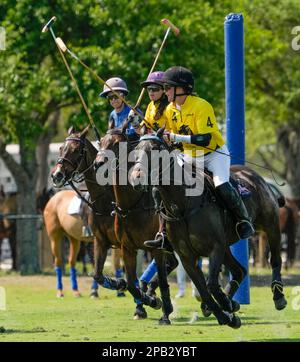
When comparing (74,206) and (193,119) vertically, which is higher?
(193,119)

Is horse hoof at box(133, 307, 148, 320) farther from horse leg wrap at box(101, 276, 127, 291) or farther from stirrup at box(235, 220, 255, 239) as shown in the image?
stirrup at box(235, 220, 255, 239)

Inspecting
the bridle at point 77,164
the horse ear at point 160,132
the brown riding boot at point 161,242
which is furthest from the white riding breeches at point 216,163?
the bridle at point 77,164

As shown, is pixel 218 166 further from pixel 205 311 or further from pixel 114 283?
pixel 114 283

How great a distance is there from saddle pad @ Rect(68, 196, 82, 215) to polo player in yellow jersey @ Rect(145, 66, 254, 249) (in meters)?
8.71

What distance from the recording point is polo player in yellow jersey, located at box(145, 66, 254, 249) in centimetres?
1245

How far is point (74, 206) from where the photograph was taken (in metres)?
21.5

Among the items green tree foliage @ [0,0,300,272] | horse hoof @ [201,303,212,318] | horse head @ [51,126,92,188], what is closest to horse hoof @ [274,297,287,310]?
horse hoof @ [201,303,212,318]

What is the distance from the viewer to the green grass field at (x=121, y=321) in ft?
40.6

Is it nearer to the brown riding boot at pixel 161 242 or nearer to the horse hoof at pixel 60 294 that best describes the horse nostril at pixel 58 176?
the brown riding boot at pixel 161 242

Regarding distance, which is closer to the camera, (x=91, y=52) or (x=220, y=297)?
(x=220, y=297)

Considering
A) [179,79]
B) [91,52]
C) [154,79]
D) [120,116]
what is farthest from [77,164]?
[91,52]

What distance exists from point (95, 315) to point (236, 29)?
469cm

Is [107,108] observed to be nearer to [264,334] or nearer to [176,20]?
[176,20]

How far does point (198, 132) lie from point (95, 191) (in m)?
3.57
